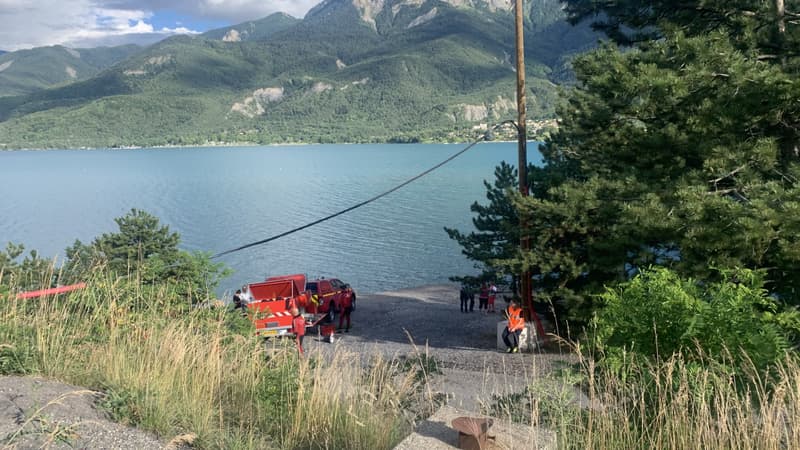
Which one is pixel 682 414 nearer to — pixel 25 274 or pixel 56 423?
pixel 56 423

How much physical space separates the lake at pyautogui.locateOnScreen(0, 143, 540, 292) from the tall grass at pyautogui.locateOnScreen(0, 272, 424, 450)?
1028 centimetres

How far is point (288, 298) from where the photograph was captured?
53.0 ft

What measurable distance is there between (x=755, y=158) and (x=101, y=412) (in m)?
9.30

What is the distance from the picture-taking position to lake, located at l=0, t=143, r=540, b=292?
43.5 metres

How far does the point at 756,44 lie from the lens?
34.8ft

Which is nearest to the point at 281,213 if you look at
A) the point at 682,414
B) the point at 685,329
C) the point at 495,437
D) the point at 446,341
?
the point at 446,341

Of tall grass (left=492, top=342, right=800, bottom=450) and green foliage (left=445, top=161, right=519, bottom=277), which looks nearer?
tall grass (left=492, top=342, right=800, bottom=450)

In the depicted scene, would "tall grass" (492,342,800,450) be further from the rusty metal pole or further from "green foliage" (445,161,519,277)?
"green foliage" (445,161,519,277)

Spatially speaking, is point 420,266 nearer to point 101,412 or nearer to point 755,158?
point 755,158

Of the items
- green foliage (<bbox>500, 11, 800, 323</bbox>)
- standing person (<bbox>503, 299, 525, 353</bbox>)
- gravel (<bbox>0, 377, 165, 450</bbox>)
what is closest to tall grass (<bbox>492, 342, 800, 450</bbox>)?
gravel (<bbox>0, 377, 165, 450</bbox>)

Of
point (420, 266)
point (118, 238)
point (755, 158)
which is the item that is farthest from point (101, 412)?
point (420, 266)

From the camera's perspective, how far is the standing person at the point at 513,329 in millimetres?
13609

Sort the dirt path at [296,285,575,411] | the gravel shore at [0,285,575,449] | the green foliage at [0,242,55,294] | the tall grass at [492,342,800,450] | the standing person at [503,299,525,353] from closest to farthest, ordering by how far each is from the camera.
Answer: the tall grass at [492,342,800,450] < the gravel shore at [0,285,575,449] < the green foliage at [0,242,55,294] < the dirt path at [296,285,575,411] < the standing person at [503,299,525,353]

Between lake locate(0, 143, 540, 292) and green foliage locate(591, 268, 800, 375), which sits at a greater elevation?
green foliage locate(591, 268, 800, 375)
